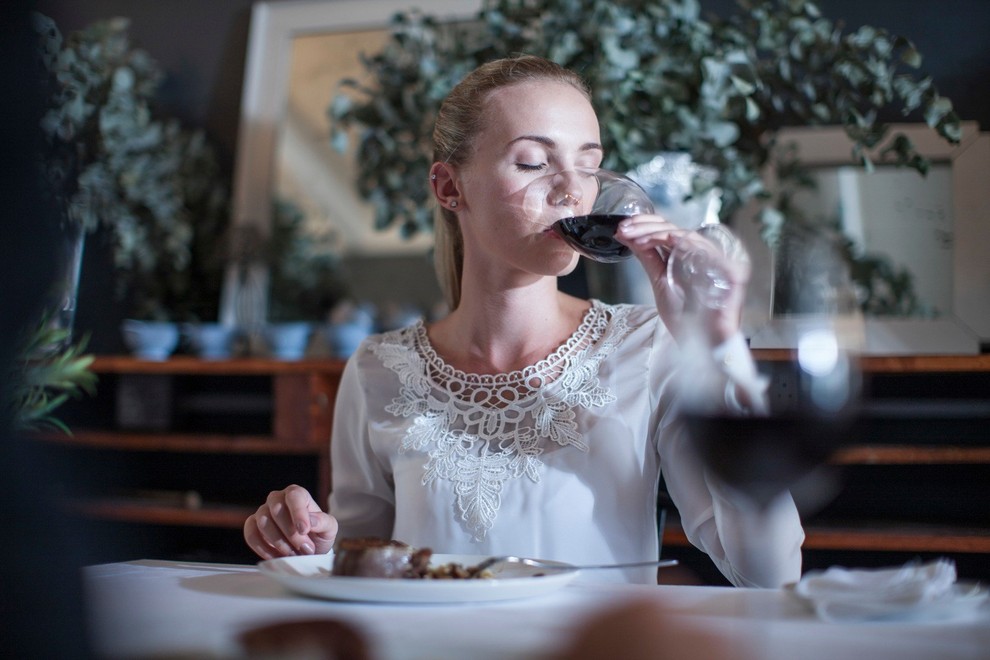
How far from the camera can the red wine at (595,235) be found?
1231 millimetres

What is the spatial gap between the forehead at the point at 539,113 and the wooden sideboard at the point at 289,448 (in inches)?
33.0

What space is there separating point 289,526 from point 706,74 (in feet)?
4.83

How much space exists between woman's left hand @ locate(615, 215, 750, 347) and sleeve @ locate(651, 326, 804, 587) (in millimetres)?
24

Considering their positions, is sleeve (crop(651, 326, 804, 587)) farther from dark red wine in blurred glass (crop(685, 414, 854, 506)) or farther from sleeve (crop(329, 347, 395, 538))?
sleeve (crop(329, 347, 395, 538))

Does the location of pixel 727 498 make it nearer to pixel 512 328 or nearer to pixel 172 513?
pixel 512 328

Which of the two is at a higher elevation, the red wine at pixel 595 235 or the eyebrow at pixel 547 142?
the eyebrow at pixel 547 142

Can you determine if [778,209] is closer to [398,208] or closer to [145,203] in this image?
[398,208]

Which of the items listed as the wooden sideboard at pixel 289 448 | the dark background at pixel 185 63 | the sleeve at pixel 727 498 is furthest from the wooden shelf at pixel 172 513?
the sleeve at pixel 727 498

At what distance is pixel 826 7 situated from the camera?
2744 mm

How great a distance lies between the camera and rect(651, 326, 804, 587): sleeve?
2.50ft

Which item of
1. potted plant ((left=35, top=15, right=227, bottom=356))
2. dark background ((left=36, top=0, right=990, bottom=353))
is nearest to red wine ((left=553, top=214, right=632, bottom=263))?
dark background ((left=36, top=0, right=990, bottom=353))

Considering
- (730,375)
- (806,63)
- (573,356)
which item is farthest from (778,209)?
(730,375)

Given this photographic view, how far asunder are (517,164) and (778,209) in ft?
4.21

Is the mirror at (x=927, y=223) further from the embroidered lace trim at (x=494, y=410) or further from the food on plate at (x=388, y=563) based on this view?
the food on plate at (x=388, y=563)
